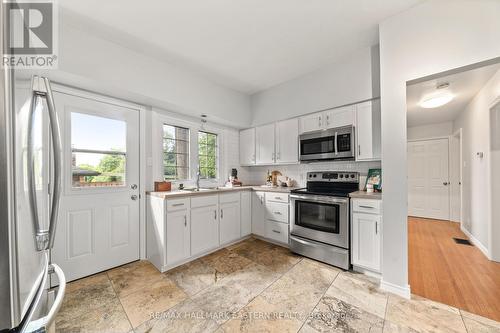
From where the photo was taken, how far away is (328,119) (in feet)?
9.33

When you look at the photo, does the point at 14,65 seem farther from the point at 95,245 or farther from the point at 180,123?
the point at 180,123

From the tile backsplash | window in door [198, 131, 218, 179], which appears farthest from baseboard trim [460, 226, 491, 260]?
window in door [198, 131, 218, 179]

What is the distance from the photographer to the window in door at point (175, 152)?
301cm

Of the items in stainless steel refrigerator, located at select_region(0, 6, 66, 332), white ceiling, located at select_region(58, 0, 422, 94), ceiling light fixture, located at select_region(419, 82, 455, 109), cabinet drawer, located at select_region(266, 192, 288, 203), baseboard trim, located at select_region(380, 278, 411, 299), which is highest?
white ceiling, located at select_region(58, 0, 422, 94)

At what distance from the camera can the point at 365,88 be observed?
248 centimetres

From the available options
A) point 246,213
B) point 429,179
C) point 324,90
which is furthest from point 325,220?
point 429,179

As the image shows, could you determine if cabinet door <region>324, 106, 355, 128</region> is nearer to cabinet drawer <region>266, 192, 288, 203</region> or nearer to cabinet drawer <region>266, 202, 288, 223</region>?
cabinet drawer <region>266, 192, 288, 203</region>

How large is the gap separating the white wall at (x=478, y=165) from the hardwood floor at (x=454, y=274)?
34 cm

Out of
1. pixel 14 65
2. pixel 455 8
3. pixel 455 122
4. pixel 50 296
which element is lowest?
pixel 50 296

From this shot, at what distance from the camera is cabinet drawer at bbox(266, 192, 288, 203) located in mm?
2944

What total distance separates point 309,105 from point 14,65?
3.01m

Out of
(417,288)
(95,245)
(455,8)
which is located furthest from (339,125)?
(95,245)

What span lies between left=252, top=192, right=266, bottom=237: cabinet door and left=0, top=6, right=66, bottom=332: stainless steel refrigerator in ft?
8.75

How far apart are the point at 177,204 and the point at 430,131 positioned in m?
5.88
